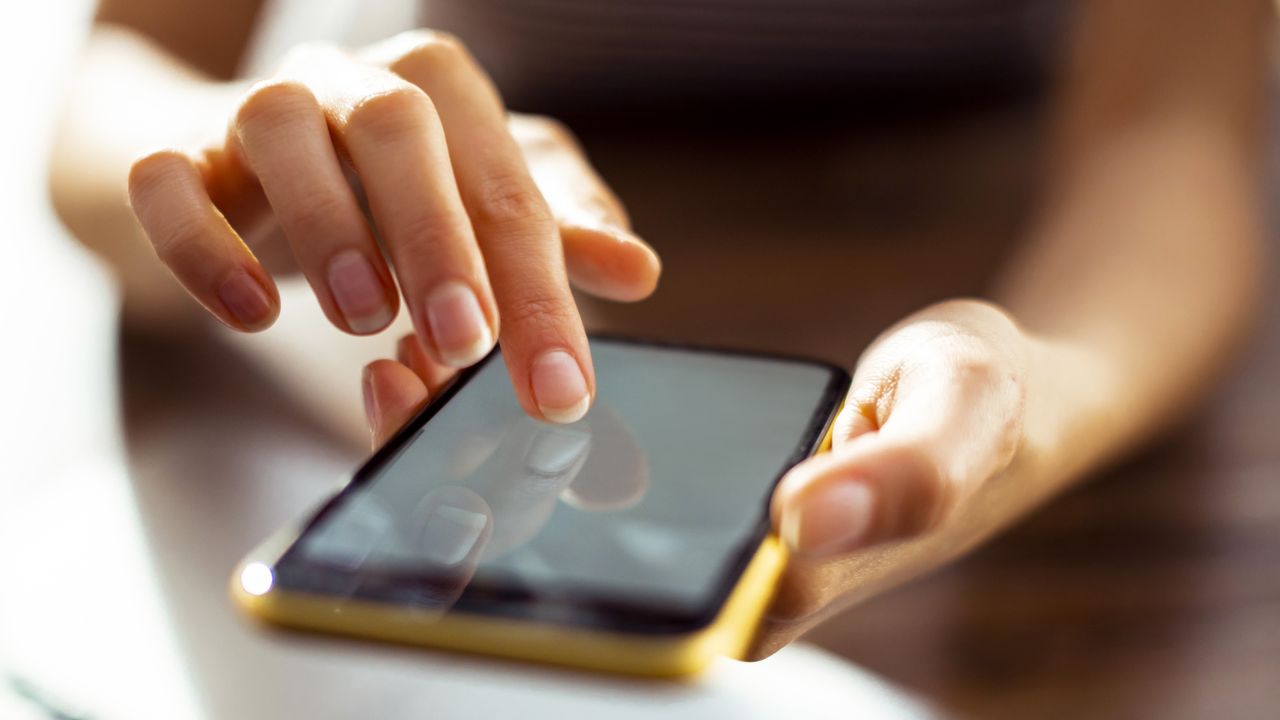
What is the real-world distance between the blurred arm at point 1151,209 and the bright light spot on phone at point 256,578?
0.43 meters

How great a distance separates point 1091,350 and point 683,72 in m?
0.37

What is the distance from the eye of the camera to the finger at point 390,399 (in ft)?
1.36

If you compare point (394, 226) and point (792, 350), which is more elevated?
point (394, 226)

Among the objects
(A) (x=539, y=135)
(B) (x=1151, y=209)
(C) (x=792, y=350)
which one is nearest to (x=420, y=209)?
(A) (x=539, y=135)

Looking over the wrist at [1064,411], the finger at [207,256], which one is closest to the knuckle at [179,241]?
the finger at [207,256]

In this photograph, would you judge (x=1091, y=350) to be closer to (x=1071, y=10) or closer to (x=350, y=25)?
(x=1071, y=10)

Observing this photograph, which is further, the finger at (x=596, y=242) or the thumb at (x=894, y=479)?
the finger at (x=596, y=242)

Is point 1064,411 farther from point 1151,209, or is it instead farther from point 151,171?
point 151,171

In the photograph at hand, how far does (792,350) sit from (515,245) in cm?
31

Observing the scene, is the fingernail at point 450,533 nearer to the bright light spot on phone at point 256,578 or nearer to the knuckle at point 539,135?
the bright light spot on phone at point 256,578

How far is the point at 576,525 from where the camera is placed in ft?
1.14

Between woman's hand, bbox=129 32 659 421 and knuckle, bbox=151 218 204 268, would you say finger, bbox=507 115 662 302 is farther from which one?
knuckle, bbox=151 218 204 268

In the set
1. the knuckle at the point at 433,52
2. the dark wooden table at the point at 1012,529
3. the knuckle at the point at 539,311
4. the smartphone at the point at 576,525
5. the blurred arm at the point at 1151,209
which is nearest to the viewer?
the smartphone at the point at 576,525

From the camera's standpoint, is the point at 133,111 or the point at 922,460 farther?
the point at 133,111
